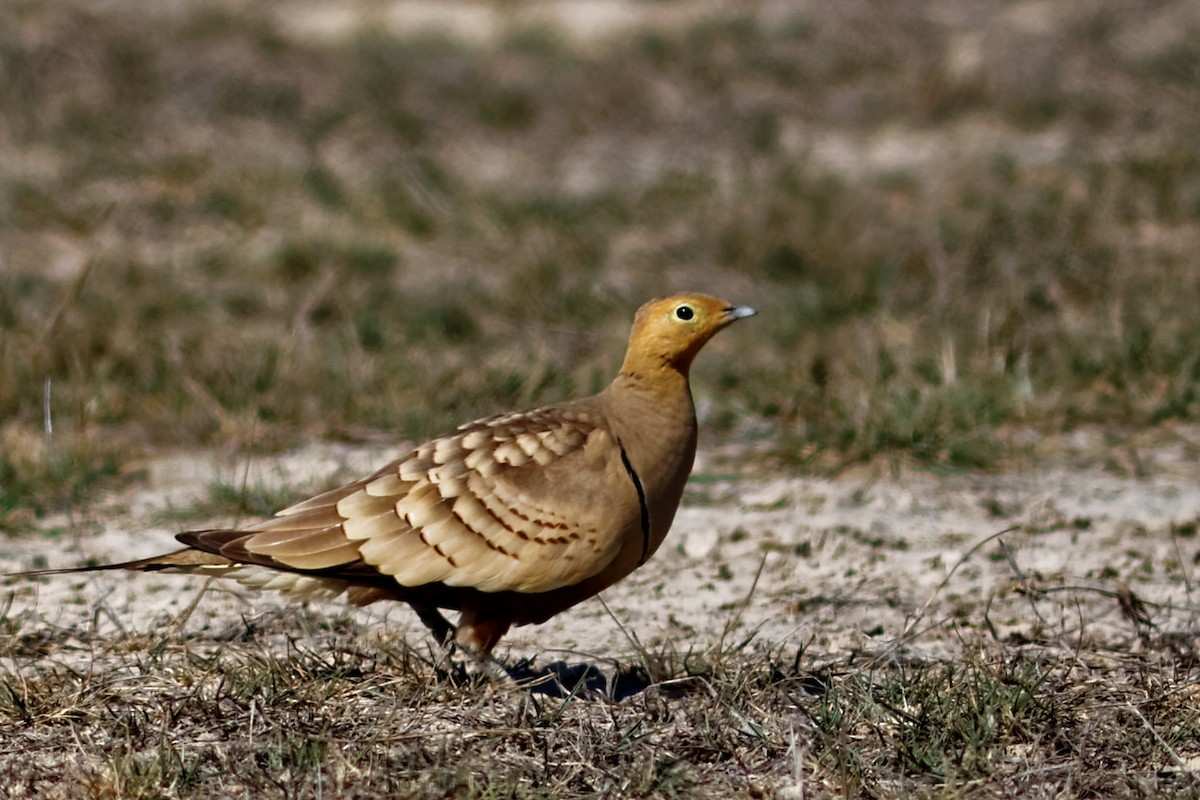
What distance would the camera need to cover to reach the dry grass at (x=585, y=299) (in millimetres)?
3404

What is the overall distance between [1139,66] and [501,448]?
32.3ft

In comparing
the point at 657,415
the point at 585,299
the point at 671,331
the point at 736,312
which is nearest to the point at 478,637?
the point at 657,415

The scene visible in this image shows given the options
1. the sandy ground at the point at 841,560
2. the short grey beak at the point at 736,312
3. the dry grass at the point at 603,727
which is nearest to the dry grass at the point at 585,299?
the dry grass at the point at 603,727

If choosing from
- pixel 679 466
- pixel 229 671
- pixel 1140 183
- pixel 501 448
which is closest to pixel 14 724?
pixel 229 671

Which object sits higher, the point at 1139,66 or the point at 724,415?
the point at 1139,66

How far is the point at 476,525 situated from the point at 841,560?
1.72m

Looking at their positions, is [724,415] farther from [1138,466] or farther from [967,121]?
[967,121]

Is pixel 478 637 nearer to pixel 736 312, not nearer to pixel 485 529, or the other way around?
pixel 485 529

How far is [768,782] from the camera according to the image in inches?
129

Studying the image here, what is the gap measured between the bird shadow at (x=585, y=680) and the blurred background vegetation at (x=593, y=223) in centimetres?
198

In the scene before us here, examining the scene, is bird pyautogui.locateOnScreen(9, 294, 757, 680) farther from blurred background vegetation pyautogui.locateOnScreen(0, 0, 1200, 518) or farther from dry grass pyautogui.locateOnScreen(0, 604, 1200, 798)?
blurred background vegetation pyautogui.locateOnScreen(0, 0, 1200, 518)

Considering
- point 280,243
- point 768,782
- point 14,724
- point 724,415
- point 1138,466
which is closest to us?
point 768,782

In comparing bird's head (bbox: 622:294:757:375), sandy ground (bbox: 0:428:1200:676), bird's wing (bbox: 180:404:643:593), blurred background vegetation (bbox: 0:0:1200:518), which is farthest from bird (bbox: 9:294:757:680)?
blurred background vegetation (bbox: 0:0:1200:518)

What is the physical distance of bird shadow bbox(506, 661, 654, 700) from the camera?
3.77 m
